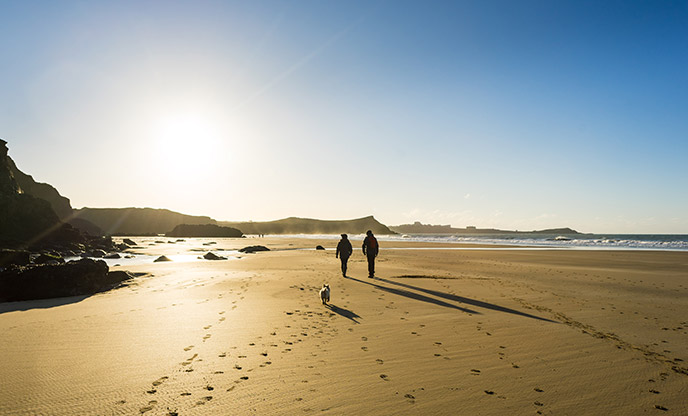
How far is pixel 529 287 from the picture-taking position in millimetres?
14773

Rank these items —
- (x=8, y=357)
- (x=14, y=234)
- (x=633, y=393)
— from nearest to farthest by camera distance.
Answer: (x=633, y=393) → (x=8, y=357) → (x=14, y=234)

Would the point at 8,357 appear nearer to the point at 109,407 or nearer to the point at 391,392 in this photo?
the point at 109,407

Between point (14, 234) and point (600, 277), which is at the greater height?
point (14, 234)

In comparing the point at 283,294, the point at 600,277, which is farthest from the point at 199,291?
the point at 600,277

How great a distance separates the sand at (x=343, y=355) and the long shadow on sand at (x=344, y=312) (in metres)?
0.13

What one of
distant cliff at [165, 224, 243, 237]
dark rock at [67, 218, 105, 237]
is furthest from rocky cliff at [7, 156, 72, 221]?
distant cliff at [165, 224, 243, 237]

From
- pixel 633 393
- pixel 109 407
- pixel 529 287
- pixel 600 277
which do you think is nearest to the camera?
pixel 109 407

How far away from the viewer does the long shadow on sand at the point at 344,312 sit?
9.45 m

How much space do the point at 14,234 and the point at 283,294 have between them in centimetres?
4453

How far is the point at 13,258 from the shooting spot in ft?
70.0

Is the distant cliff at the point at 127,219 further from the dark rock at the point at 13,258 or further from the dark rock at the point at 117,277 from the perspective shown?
the dark rock at the point at 117,277

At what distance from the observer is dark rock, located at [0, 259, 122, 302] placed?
11883 mm

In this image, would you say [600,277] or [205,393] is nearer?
[205,393]

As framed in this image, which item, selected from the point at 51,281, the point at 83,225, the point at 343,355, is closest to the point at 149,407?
the point at 343,355
